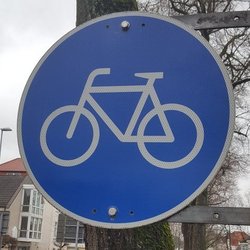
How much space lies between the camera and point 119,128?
1350 millimetres

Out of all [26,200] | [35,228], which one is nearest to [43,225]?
[35,228]

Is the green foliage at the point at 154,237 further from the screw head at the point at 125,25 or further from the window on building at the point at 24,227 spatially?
the window on building at the point at 24,227

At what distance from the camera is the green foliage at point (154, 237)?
1948 millimetres

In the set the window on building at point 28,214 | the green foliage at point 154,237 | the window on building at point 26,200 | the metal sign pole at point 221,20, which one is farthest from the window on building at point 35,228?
the metal sign pole at point 221,20

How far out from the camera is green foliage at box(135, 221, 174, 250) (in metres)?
1.95

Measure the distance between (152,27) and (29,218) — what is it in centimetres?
4196

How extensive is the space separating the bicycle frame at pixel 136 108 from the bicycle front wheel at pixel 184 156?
1 centimetres

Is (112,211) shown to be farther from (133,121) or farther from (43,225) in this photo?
(43,225)

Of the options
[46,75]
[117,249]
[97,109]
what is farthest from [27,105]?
[117,249]

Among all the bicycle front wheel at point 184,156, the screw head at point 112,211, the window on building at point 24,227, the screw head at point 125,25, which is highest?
the window on building at point 24,227

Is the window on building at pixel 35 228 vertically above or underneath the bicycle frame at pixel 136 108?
above

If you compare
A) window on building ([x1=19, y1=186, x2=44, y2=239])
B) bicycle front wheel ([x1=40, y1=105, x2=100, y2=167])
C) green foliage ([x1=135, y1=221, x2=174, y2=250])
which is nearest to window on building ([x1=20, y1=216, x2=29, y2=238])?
window on building ([x1=19, y1=186, x2=44, y2=239])

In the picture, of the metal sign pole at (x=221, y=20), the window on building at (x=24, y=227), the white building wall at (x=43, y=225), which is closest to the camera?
the metal sign pole at (x=221, y=20)

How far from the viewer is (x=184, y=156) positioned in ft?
4.23
